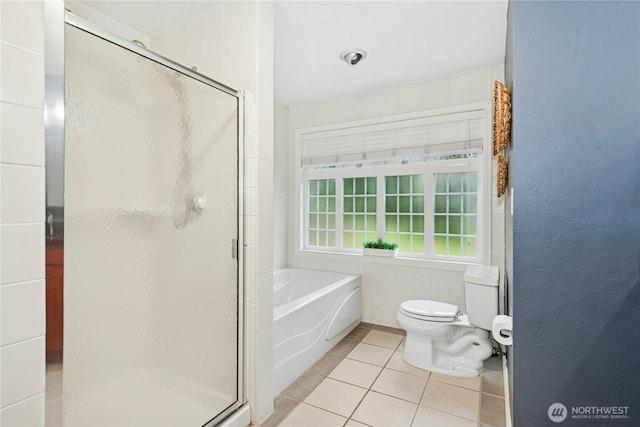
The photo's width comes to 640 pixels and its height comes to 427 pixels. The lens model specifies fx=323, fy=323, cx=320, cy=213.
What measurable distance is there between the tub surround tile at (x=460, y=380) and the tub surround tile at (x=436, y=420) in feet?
1.20

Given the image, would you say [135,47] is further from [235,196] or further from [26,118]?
[235,196]

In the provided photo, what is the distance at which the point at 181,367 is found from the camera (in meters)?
1.43

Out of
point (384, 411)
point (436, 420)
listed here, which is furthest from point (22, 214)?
point (436, 420)

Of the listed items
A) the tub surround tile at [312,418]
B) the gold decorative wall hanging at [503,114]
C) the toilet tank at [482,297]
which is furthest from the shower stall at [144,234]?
the toilet tank at [482,297]

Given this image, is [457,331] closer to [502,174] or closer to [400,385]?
[400,385]

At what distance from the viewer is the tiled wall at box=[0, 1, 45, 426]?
2.78 ft

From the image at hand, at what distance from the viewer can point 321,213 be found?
11.8 feet

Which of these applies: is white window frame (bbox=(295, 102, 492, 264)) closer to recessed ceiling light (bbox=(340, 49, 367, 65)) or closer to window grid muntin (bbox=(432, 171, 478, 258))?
window grid muntin (bbox=(432, 171, 478, 258))

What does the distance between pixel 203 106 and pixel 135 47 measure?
1.21 ft

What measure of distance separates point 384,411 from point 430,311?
81 centimetres

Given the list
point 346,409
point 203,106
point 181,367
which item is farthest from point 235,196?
point 346,409

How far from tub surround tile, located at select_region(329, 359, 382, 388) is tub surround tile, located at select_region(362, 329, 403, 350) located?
383mm

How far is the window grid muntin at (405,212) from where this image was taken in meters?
3.07

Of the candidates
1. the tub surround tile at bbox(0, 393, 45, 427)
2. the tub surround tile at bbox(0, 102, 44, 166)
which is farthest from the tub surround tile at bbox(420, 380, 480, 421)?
the tub surround tile at bbox(0, 102, 44, 166)
